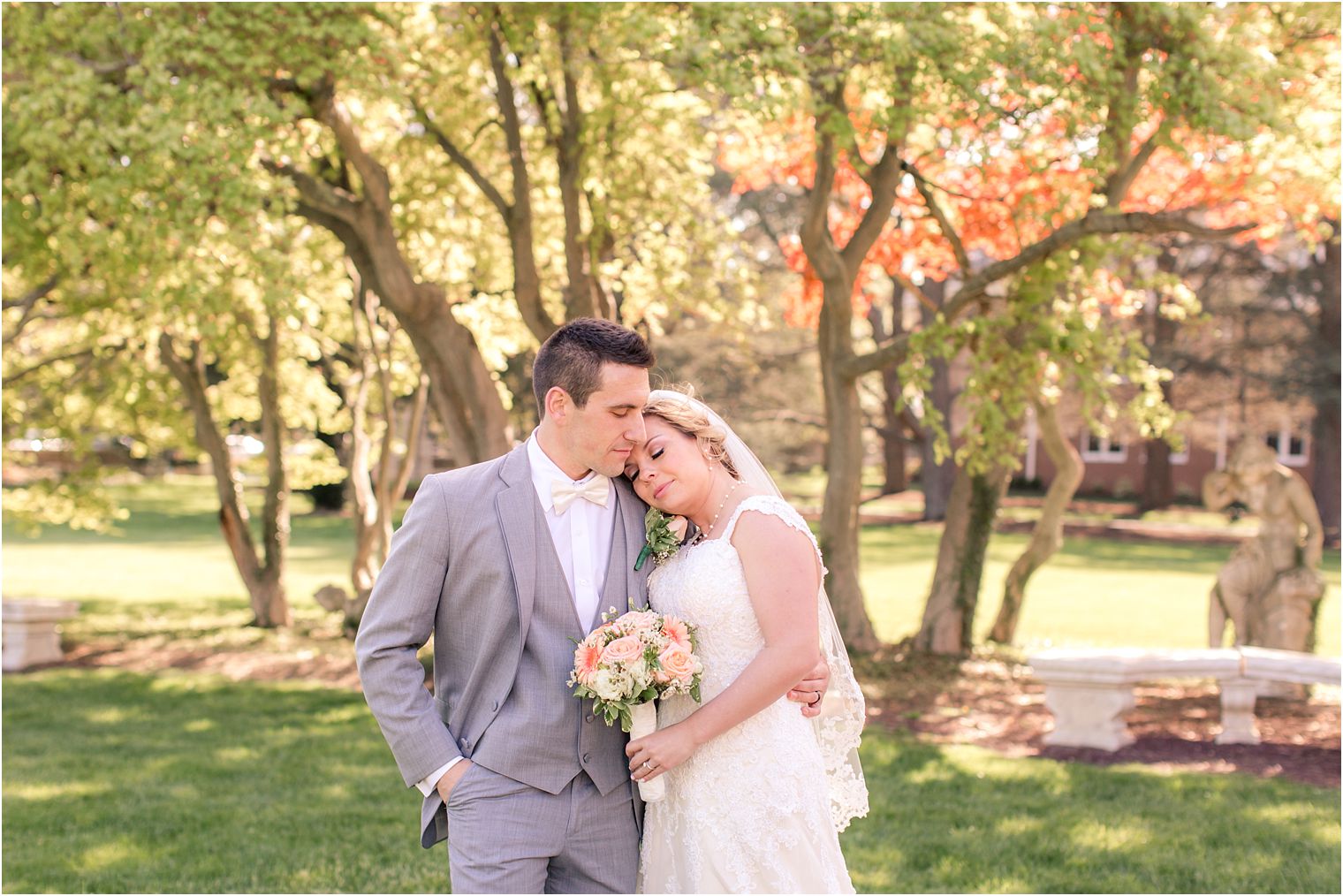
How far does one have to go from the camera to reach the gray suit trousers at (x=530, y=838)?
316 centimetres

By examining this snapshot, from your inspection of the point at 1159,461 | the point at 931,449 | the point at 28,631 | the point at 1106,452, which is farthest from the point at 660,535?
the point at 1106,452

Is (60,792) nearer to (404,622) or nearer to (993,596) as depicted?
(404,622)

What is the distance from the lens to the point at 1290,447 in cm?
4319

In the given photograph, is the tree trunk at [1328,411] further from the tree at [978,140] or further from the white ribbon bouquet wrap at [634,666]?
the white ribbon bouquet wrap at [634,666]

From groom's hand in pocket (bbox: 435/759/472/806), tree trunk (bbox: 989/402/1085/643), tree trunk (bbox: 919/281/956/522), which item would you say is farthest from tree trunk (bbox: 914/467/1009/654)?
tree trunk (bbox: 919/281/956/522)

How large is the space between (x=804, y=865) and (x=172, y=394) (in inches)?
536

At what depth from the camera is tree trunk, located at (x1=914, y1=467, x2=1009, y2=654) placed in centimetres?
1252

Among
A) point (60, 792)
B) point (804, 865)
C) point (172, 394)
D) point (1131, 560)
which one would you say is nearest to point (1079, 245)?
point (804, 865)

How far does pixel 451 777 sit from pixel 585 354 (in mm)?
1142

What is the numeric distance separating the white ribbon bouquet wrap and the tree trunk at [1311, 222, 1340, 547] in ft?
86.5

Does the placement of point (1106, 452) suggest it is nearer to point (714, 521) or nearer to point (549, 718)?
point (714, 521)

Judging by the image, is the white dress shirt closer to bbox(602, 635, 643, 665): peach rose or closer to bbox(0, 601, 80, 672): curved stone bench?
bbox(602, 635, 643, 665): peach rose

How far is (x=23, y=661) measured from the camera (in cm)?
1288

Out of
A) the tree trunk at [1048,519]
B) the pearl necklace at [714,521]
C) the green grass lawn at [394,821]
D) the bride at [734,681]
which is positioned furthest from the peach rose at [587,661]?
the tree trunk at [1048,519]
